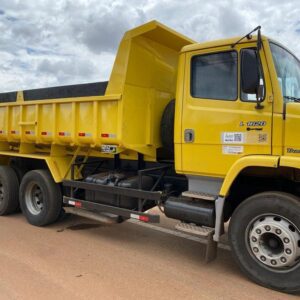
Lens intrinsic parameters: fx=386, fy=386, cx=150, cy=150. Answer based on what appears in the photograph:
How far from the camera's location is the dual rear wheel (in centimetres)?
661

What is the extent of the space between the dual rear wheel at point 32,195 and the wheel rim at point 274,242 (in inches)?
140

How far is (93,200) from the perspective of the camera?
6133 millimetres

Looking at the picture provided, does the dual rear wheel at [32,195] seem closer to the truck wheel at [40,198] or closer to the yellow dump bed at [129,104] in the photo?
the truck wheel at [40,198]

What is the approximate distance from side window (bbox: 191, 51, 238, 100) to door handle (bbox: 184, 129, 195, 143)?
44 centimetres

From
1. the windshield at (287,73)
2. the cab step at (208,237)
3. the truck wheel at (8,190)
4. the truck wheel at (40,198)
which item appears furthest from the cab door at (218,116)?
the truck wheel at (8,190)

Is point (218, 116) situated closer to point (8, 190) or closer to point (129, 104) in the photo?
point (129, 104)

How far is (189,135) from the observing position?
16.1ft

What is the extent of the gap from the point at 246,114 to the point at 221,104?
0.35m

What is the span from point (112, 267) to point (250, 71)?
286 centimetres

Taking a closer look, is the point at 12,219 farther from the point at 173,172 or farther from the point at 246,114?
the point at 246,114

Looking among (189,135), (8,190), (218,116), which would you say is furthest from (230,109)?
(8,190)

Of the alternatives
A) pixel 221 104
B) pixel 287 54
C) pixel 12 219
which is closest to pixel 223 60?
pixel 221 104

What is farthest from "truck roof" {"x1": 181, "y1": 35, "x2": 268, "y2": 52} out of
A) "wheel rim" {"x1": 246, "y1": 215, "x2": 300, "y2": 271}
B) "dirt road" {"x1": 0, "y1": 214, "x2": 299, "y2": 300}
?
"dirt road" {"x1": 0, "y1": 214, "x2": 299, "y2": 300}

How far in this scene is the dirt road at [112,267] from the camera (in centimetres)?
407
